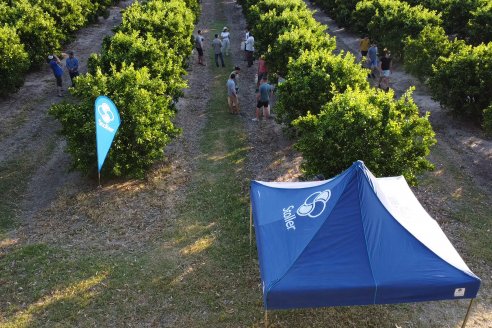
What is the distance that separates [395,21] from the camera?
21078 mm

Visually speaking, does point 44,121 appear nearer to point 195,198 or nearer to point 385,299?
point 195,198

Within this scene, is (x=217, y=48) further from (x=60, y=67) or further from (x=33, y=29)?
(x=33, y=29)

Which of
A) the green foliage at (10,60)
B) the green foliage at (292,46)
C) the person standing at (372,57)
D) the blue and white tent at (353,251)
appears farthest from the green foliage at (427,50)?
the green foliage at (10,60)

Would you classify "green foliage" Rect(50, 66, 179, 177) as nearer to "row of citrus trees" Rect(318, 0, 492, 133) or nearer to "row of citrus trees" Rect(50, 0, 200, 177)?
"row of citrus trees" Rect(50, 0, 200, 177)

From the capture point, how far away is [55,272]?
342 inches

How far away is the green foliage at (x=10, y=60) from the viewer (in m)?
16.4

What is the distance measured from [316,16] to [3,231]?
28.4 metres

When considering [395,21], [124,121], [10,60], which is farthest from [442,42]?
[10,60]

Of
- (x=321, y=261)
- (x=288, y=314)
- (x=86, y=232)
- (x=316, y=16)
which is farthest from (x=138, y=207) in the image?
(x=316, y=16)

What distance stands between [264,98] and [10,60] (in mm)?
9756

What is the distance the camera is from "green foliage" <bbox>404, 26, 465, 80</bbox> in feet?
55.5

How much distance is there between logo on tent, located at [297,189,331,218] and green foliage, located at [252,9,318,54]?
40.0 feet

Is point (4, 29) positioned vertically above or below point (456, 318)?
above

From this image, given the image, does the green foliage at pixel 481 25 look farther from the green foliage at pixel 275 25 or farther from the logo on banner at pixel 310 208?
the logo on banner at pixel 310 208
